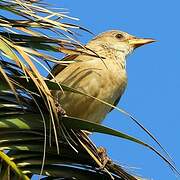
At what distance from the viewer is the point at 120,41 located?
22.7 ft

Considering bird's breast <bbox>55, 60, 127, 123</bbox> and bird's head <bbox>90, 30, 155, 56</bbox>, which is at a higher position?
bird's head <bbox>90, 30, 155, 56</bbox>

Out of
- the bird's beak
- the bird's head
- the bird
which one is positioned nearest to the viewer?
the bird

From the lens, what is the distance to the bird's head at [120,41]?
6.54 meters

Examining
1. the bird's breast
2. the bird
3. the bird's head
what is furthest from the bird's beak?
the bird's breast

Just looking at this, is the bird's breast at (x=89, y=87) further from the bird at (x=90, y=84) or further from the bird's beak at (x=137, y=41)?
the bird's beak at (x=137, y=41)

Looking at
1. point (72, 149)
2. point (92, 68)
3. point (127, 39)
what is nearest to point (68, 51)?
point (72, 149)

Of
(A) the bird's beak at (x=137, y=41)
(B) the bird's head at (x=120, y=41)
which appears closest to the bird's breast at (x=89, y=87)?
(B) the bird's head at (x=120, y=41)

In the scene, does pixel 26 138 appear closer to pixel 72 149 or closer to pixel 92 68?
pixel 72 149

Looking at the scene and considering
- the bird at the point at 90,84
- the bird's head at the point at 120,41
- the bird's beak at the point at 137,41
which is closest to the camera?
the bird at the point at 90,84

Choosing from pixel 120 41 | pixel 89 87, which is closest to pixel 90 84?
pixel 89 87

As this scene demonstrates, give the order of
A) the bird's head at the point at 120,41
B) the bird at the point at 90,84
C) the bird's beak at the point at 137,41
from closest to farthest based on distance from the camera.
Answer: the bird at the point at 90,84
the bird's head at the point at 120,41
the bird's beak at the point at 137,41

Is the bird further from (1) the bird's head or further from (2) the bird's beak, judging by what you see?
(2) the bird's beak

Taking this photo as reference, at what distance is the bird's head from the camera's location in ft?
21.5

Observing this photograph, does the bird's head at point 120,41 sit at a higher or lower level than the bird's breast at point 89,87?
higher
